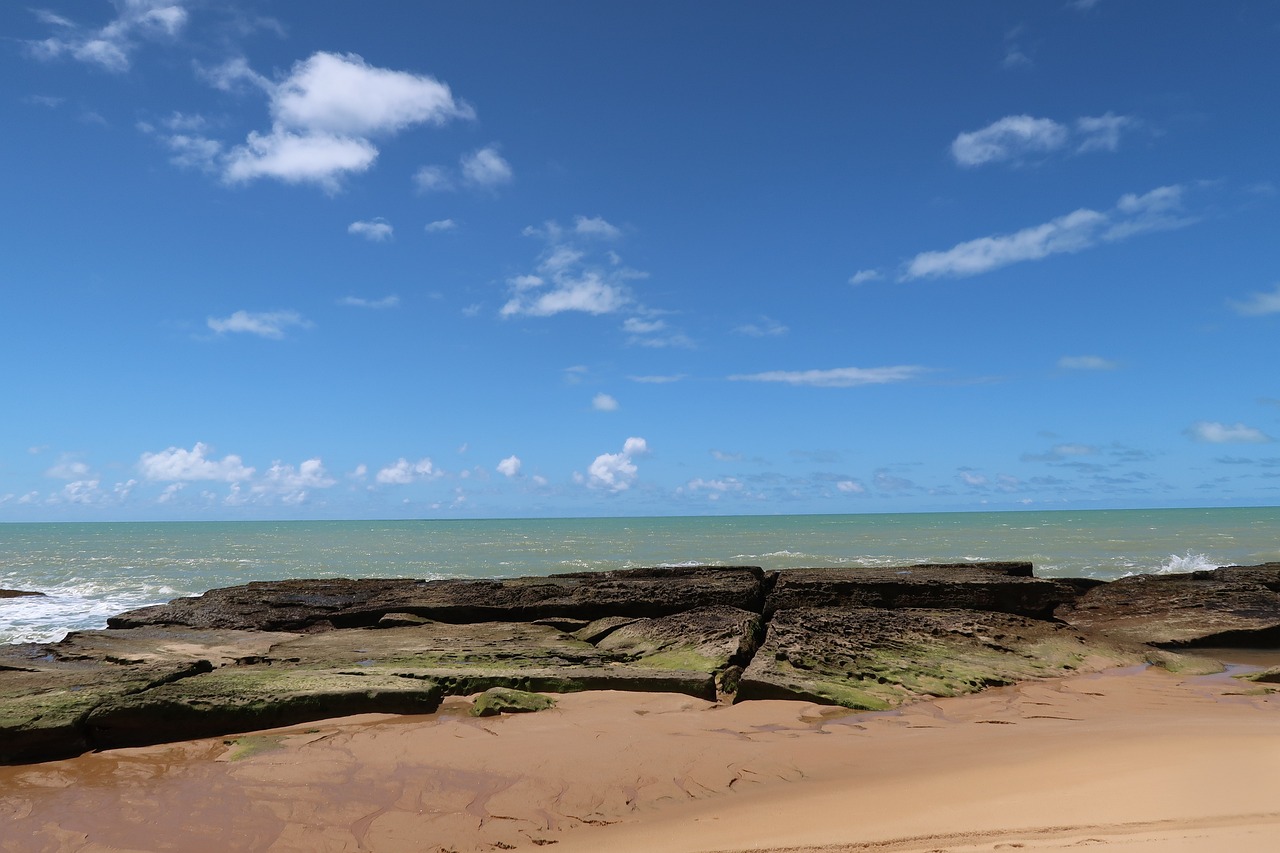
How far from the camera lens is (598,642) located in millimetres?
8484

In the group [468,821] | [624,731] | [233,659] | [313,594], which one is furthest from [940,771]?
[313,594]

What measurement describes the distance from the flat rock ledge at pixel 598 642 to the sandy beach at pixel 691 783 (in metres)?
0.28

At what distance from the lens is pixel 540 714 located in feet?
18.5

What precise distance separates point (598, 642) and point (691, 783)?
4330 millimetres

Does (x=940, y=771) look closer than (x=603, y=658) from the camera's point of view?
Yes

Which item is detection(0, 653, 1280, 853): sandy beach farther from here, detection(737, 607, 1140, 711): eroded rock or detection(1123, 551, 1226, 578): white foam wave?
detection(1123, 551, 1226, 578): white foam wave

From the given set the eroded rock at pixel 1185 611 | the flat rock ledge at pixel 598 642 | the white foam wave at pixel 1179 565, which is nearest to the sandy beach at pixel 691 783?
the flat rock ledge at pixel 598 642

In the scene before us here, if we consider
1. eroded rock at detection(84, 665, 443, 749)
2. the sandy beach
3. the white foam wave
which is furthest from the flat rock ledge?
the white foam wave

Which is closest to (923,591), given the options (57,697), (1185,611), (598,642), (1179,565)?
(1185,611)

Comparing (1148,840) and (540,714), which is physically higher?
(1148,840)

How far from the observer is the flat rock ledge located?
5547 millimetres

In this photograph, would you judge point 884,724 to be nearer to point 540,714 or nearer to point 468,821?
point 540,714

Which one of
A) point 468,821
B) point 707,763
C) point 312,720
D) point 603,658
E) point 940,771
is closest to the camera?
point 468,821

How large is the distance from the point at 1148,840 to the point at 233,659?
774cm
